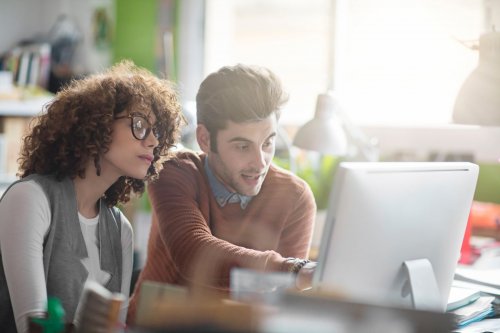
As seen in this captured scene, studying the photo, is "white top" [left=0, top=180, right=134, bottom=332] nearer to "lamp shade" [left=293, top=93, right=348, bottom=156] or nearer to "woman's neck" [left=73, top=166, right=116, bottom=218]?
"woman's neck" [left=73, top=166, right=116, bottom=218]

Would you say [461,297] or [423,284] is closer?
[423,284]

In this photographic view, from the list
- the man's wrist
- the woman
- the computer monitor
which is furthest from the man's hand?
the woman

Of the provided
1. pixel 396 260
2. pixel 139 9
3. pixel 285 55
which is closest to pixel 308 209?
pixel 396 260

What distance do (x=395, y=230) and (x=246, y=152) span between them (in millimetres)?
676

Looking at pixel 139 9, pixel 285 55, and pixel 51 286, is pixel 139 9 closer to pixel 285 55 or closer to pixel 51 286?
pixel 285 55

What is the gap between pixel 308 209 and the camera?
6.63 ft

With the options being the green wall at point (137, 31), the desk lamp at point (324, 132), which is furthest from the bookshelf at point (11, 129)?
the desk lamp at point (324, 132)

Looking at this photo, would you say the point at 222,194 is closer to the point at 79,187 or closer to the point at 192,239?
the point at 192,239

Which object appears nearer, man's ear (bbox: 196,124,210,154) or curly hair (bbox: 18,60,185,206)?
curly hair (bbox: 18,60,185,206)

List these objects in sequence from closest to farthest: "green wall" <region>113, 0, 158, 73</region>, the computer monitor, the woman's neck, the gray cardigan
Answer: the computer monitor, the gray cardigan, the woman's neck, "green wall" <region>113, 0, 158, 73</region>

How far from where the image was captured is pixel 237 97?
187 centimetres

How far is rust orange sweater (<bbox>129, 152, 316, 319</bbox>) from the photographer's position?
1691 mm

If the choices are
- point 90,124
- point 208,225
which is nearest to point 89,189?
point 90,124

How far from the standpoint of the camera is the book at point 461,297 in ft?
5.50
